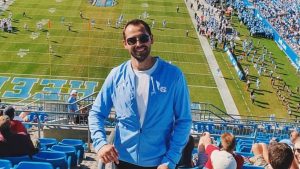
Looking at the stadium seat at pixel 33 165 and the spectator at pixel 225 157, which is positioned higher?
the spectator at pixel 225 157

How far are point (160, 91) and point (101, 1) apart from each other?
45.9 metres

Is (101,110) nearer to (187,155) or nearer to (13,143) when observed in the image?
(187,155)

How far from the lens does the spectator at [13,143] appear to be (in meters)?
7.26

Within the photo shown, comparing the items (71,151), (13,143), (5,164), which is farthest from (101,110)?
(71,151)

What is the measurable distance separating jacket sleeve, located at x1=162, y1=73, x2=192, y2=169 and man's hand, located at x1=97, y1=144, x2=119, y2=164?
0.42m

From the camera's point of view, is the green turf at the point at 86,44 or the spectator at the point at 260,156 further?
the green turf at the point at 86,44

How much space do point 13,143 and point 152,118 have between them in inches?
157

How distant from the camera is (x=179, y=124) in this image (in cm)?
411

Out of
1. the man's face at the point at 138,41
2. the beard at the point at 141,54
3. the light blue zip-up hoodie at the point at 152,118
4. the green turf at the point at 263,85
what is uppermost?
the man's face at the point at 138,41

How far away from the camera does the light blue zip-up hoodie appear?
4062 millimetres

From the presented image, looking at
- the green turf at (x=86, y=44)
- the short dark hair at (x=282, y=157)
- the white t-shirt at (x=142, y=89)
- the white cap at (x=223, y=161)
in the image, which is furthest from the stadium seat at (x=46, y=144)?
the green turf at (x=86, y=44)

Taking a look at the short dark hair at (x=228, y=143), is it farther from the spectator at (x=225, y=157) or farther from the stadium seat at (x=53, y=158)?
the stadium seat at (x=53, y=158)

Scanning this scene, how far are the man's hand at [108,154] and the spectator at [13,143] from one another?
12.3ft

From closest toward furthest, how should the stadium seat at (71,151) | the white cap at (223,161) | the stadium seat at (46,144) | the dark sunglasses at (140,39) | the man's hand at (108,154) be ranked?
the man's hand at (108,154), the dark sunglasses at (140,39), the white cap at (223,161), the stadium seat at (71,151), the stadium seat at (46,144)
